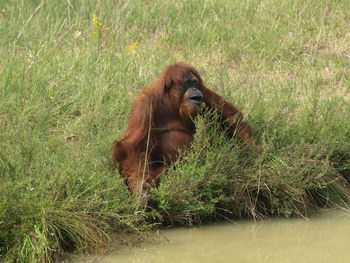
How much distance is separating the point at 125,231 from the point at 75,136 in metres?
1.62

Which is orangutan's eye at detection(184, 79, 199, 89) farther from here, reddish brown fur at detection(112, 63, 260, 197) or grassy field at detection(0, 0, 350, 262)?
grassy field at detection(0, 0, 350, 262)

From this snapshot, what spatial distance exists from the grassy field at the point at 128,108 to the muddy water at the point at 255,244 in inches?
4.8

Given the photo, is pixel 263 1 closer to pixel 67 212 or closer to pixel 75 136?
pixel 75 136

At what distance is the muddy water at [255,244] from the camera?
143 inches

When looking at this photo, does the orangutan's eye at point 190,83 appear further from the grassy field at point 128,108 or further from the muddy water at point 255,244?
the muddy water at point 255,244

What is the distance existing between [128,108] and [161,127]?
0.93 metres

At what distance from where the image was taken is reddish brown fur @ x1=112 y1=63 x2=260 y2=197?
4387 mm

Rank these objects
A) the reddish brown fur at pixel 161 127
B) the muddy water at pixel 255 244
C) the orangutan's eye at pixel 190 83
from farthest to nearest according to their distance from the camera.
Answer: the orangutan's eye at pixel 190 83
the reddish brown fur at pixel 161 127
the muddy water at pixel 255 244

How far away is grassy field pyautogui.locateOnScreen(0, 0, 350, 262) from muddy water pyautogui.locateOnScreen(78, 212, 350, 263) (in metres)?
0.12

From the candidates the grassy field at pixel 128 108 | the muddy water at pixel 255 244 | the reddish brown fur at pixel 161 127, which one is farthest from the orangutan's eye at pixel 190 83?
the muddy water at pixel 255 244

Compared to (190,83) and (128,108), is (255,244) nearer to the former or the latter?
(190,83)

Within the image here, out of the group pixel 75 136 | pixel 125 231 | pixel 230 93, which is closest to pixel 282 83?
pixel 230 93

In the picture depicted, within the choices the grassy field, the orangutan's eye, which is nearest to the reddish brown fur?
the orangutan's eye

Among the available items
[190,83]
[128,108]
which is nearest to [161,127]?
[190,83]
